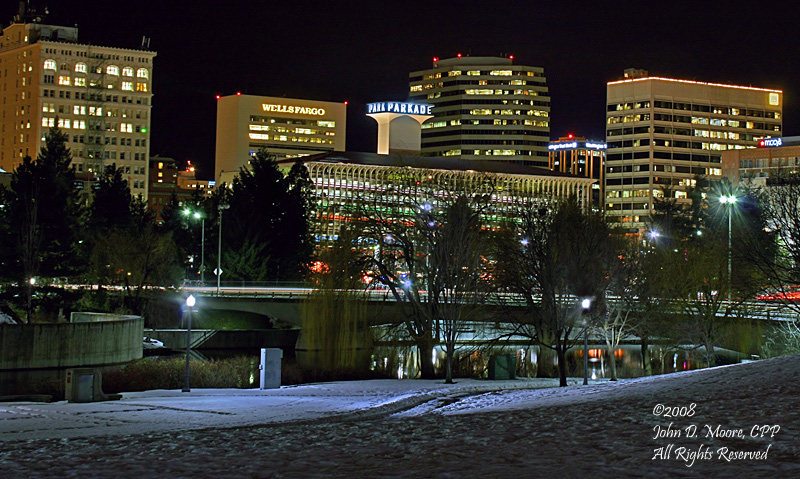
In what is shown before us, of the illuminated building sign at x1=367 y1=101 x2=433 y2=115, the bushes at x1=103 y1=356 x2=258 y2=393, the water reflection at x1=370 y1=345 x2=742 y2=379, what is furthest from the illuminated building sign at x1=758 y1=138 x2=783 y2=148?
the bushes at x1=103 y1=356 x2=258 y2=393

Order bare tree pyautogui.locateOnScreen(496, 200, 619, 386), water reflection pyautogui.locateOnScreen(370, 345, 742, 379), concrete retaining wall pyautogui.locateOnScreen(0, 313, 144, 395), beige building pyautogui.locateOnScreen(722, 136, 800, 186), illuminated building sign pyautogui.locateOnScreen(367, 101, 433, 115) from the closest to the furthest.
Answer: bare tree pyautogui.locateOnScreen(496, 200, 619, 386) → water reflection pyautogui.locateOnScreen(370, 345, 742, 379) → concrete retaining wall pyautogui.locateOnScreen(0, 313, 144, 395) → beige building pyautogui.locateOnScreen(722, 136, 800, 186) → illuminated building sign pyautogui.locateOnScreen(367, 101, 433, 115)

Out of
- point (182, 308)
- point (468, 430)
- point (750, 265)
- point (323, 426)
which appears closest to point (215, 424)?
point (323, 426)

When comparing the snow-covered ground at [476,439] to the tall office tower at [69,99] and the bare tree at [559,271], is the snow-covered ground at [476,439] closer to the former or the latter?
the bare tree at [559,271]

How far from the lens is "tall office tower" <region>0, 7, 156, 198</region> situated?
625 ft

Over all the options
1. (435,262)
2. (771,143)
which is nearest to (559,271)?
(435,262)

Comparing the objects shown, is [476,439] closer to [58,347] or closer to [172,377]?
[172,377]

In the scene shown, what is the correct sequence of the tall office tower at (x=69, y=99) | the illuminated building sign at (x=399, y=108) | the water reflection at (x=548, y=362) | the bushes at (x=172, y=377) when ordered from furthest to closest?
the tall office tower at (x=69, y=99)
the illuminated building sign at (x=399, y=108)
the water reflection at (x=548, y=362)
the bushes at (x=172, y=377)

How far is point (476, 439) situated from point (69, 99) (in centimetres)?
19245

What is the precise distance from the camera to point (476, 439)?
52.5 feet

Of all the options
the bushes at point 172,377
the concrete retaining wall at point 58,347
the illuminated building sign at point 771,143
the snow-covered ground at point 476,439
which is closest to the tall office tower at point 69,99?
the illuminated building sign at point 771,143

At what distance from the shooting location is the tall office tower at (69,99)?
625 feet

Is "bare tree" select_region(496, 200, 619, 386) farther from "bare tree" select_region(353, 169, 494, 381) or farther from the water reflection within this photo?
the water reflection

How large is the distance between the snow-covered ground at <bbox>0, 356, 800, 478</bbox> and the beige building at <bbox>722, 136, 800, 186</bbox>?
149324 mm

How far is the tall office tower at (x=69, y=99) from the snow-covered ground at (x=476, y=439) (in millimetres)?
174935
